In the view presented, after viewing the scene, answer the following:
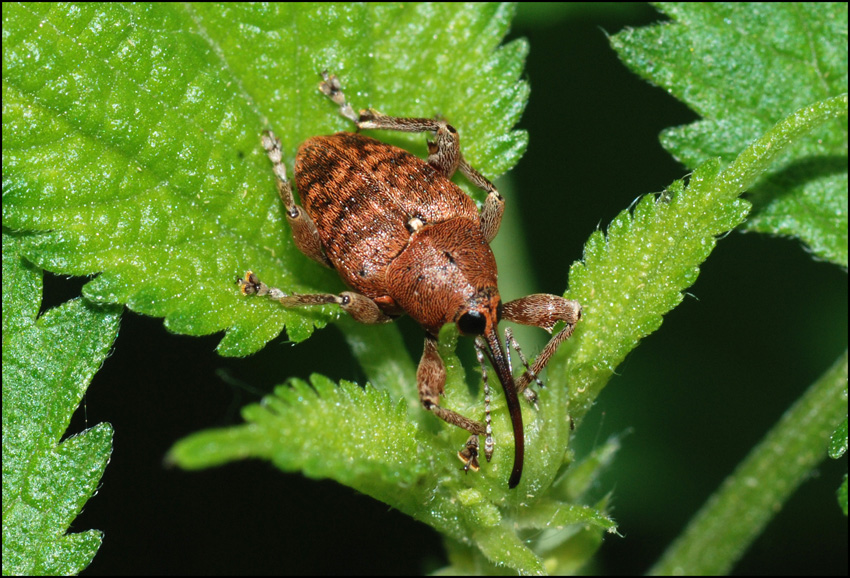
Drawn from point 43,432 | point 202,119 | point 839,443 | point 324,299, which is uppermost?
point 839,443

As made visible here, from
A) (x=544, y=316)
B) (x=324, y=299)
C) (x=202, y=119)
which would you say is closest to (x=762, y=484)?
(x=544, y=316)

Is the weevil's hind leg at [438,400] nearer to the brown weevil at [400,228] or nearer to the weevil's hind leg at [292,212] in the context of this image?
the brown weevil at [400,228]

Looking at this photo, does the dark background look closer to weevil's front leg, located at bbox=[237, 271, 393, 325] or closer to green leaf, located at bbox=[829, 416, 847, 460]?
weevil's front leg, located at bbox=[237, 271, 393, 325]

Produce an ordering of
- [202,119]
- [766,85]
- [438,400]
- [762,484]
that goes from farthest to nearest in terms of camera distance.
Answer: [766,85], [762,484], [202,119], [438,400]

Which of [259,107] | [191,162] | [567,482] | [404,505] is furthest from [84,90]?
[567,482]

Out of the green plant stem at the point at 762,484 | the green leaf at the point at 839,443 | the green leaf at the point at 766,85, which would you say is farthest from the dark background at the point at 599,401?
the green leaf at the point at 839,443

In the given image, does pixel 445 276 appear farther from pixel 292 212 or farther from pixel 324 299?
pixel 292 212

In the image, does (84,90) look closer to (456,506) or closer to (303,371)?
(456,506)
